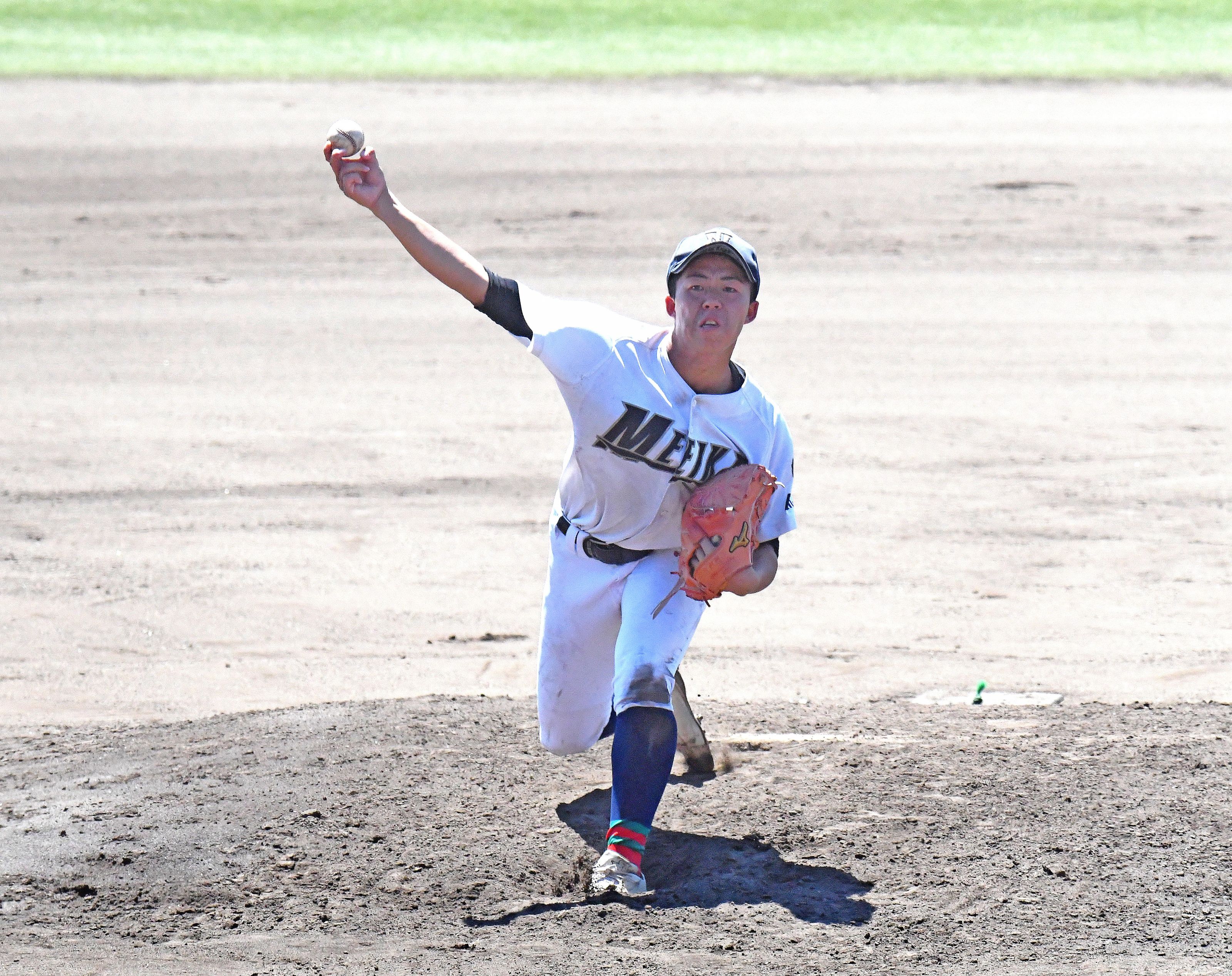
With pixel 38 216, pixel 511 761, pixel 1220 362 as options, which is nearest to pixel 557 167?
pixel 38 216

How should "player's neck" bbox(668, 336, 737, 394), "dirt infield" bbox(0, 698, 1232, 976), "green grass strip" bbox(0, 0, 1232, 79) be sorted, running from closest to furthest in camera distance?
"dirt infield" bbox(0, 698, 1232, 976), "player's neck" bbox(668, 336, 737, 394), "green grass strip" bbox(0, 0, 1232, 79)

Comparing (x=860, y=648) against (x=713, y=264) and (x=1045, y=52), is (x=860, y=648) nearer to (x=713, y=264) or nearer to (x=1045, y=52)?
(x=713, y=264)

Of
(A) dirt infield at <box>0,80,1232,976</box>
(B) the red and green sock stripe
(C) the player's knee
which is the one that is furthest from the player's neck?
(A) dirt infield at <box>0,80,1232,976</box>

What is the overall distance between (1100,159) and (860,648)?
10766 millimetres

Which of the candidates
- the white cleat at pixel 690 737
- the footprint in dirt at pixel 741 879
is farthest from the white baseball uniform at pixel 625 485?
the footprint in dirt at pixel 741 879

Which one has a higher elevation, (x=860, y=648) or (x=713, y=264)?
(x=713, y=264)

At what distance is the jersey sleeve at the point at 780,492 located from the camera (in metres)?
4.77

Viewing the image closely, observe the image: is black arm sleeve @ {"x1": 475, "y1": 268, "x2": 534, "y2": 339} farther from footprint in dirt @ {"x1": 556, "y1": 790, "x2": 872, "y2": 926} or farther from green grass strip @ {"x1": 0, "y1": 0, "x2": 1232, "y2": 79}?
green grass strip @ {"x1": 0, "y1": 0, "x2": 1232, "y2": 79}

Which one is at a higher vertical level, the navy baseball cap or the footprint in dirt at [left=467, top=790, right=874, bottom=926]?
the navy baseball cap

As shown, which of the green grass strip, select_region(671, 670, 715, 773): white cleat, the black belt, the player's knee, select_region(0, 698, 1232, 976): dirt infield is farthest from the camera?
the green grass strip

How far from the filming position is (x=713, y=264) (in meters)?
4.66

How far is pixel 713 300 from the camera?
4.64 metres

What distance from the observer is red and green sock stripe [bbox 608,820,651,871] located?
449 centimetres

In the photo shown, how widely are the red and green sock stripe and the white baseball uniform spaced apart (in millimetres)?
329
